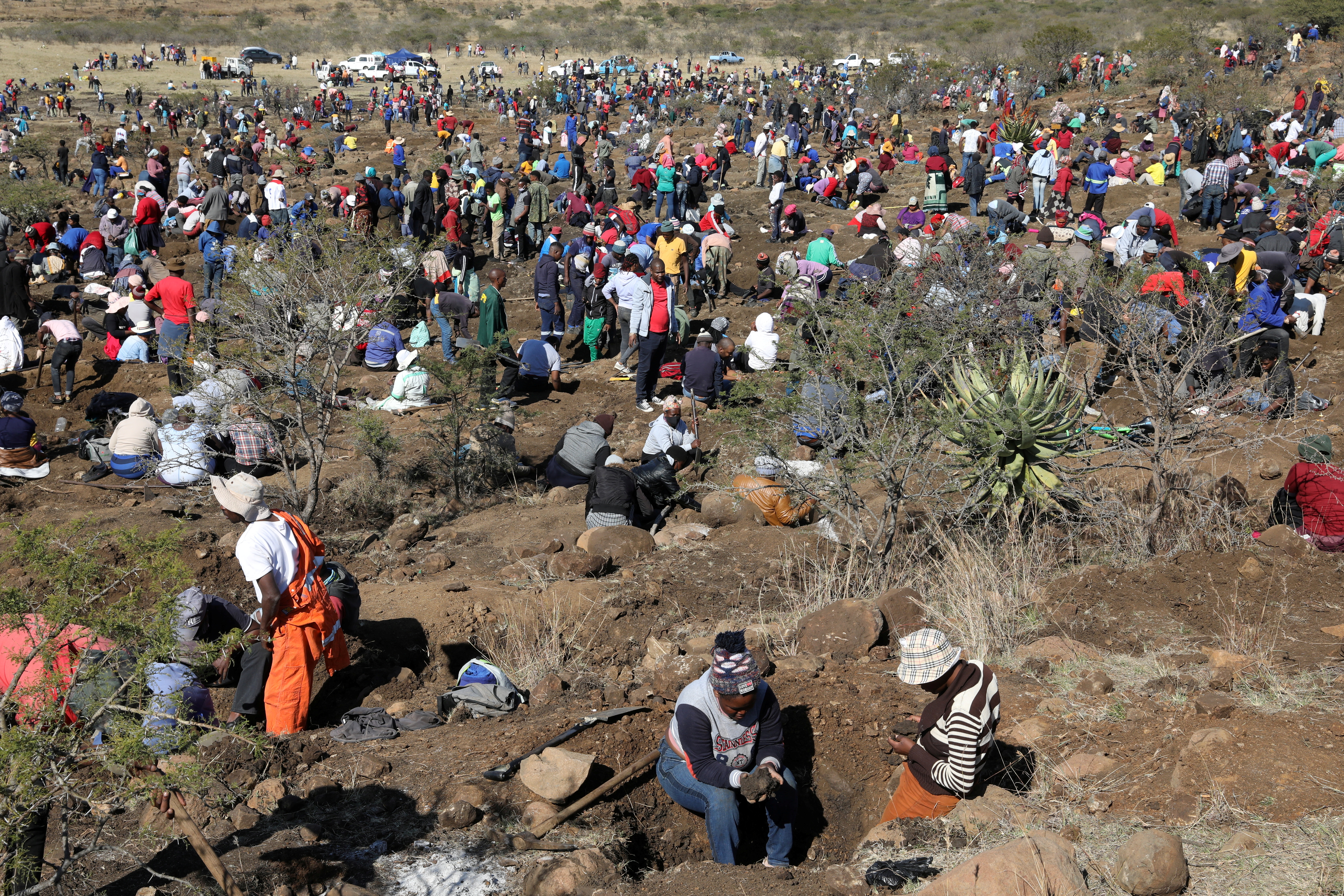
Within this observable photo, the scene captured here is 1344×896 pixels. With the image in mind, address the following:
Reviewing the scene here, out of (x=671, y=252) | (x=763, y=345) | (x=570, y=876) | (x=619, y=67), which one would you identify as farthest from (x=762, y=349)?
(x=619, y=67)

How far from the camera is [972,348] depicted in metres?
8.80

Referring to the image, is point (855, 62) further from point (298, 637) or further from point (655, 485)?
point (298, 637)

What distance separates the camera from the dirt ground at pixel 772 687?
4.23 metres

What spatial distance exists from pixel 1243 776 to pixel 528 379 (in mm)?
9911

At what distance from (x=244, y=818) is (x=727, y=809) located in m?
2.15

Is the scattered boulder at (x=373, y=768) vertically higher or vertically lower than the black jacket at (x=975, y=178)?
lower

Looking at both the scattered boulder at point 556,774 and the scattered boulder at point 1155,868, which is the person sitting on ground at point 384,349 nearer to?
the scattered boulder at point 556,774

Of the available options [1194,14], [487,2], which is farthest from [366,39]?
[1194,14]

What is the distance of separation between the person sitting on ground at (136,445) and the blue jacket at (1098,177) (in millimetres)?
14764

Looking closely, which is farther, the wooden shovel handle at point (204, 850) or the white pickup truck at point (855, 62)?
the white pickup truck at point (855, 62)

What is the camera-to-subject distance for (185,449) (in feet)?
32.8

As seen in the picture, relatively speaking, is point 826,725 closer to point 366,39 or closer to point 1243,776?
point 1243,776

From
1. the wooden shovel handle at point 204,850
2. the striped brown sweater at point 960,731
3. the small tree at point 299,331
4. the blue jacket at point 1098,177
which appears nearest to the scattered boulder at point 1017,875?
the striped brown sweater at point 960,731

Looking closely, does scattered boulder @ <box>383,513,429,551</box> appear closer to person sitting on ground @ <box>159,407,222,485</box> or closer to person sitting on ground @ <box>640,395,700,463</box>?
person sitting on ground @ <box>159,407,222,485</box>
